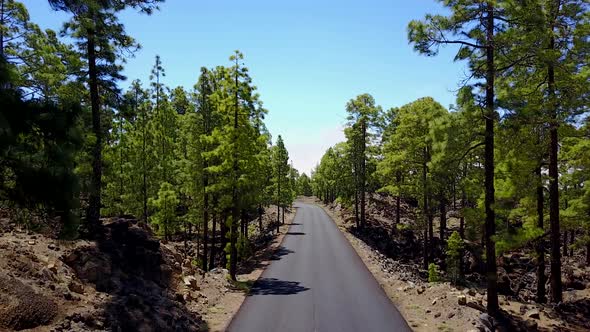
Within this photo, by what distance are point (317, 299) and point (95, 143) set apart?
11.9 meters

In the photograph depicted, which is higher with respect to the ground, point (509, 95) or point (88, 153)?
point (509, 95)

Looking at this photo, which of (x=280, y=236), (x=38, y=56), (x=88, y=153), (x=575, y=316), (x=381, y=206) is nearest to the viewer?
(x=575, y=316)

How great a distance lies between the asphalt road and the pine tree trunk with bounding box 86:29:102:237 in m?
7.04

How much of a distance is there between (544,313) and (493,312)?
96.6 inches

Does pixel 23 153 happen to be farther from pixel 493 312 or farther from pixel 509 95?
pixel 493 312

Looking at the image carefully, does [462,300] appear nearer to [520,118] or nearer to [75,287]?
[520,118]

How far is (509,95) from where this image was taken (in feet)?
47.0

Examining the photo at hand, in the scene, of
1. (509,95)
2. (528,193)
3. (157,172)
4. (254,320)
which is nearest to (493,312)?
(528,193)

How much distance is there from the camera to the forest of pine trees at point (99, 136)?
283 inches

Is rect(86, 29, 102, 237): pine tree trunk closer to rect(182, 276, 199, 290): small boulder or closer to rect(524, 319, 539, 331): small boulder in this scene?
rect(182, 276, 199, 290): small boulder

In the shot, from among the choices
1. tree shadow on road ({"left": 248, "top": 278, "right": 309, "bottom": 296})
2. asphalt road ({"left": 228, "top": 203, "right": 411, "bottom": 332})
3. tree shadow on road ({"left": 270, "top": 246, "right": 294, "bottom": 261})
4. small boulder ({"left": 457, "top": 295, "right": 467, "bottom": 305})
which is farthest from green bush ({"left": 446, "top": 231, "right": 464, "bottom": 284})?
tree shadow on road ({"left": 270, "top": 246, "right": 294, "bottom": 261})

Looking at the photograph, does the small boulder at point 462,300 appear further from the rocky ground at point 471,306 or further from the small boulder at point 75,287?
the small boulder at point 75,287

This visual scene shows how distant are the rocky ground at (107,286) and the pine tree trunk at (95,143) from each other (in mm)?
656

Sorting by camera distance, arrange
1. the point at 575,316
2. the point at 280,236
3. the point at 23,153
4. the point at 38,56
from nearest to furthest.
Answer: the point at 23,153, the point at 575,316, the point at 38,56, the point at 280,236
